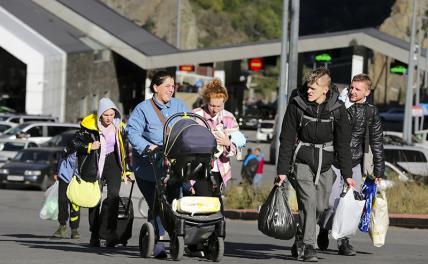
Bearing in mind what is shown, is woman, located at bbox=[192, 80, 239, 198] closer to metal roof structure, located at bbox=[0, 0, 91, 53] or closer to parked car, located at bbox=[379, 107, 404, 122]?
metal roof structure, located at bbox=[0, 0, 91, 53]

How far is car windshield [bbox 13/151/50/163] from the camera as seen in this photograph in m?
35.6

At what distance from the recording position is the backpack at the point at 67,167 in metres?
15.3

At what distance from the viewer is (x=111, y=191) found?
1361cm

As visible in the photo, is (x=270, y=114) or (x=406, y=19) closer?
(x=270, y=114)

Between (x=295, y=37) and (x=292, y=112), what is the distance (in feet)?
34.0

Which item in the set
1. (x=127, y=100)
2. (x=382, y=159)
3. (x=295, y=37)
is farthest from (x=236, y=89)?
(x=382, y=159)

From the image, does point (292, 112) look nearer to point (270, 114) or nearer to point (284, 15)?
point (284, 15)

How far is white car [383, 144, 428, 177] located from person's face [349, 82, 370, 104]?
1491cm

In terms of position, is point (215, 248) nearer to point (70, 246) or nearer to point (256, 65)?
point (70, 246)

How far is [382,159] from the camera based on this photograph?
13.4m

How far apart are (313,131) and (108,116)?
9.30 ft

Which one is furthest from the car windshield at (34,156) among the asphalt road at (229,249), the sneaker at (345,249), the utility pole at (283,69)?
the sneaker at (345,249)

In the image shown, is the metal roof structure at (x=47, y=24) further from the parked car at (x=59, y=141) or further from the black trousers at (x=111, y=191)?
the black trousers at (x=111, y=191)

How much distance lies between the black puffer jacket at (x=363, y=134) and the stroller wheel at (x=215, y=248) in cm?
243
